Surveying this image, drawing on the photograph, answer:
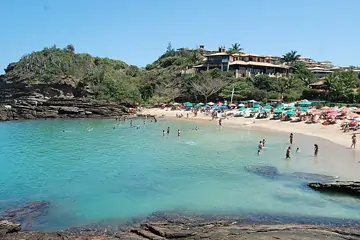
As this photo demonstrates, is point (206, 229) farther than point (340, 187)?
No

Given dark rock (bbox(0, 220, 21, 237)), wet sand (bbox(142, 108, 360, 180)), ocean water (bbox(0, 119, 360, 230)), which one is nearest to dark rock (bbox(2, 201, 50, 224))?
ocean water (bbox(0, 119, 360, 230))

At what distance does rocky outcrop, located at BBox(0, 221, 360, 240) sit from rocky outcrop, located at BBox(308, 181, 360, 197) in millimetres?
4397

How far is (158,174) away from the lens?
22500mm

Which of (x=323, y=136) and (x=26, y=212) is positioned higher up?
(x=323, y=136)

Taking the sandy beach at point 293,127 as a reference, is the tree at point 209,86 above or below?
above

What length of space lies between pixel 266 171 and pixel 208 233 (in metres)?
10.6

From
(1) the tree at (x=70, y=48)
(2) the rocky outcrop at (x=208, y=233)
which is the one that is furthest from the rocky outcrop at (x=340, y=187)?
(1) the tree at (x=70, y=48)

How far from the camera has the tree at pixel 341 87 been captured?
173ft

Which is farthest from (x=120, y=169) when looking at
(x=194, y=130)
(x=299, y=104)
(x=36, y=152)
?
(x=299, y=104)

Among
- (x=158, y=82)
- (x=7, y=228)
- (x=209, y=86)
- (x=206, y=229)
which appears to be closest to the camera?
(x=7, y=228)

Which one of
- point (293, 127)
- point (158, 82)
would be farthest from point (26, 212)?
point (158, 82)

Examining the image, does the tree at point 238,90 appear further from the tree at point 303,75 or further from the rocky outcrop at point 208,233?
the rocky outcrop at point 208,233

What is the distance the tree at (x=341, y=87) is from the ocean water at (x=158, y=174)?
70.4 feet

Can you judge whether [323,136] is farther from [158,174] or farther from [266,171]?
[158,174]
